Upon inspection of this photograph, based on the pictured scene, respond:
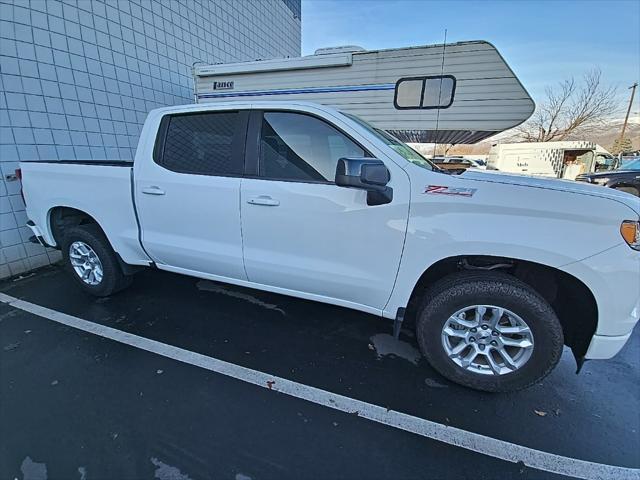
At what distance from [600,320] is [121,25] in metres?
7.17

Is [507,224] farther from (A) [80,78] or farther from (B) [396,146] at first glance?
(A) [80,78]

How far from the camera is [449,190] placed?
2.01m

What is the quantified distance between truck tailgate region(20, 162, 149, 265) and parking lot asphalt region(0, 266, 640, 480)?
2.58ft

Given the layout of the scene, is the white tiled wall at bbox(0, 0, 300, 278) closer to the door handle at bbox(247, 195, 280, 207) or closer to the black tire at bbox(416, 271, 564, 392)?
the door handle at bbox(247, 195, 280, 207)

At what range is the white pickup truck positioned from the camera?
1.88 meters

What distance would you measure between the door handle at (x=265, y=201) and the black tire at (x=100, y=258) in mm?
1861

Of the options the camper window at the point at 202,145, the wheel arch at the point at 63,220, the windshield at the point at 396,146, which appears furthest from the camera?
the wheel arch at the point at 63,220

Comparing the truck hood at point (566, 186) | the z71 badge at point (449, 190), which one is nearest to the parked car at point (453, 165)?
the truck hood at point (566, 186)

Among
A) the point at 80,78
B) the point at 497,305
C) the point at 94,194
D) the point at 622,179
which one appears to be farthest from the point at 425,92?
the point at 622,179

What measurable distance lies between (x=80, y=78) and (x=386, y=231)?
5180 mm

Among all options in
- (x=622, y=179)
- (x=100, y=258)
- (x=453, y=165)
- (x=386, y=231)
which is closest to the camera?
(x=386, y=231)

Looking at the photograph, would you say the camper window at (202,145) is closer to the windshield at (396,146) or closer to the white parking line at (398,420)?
the windshield at (396,146)

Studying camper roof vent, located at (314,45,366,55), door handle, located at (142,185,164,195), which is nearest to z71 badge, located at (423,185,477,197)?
door handle, located at (142,185,164,195)

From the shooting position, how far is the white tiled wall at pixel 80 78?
3.98 m
